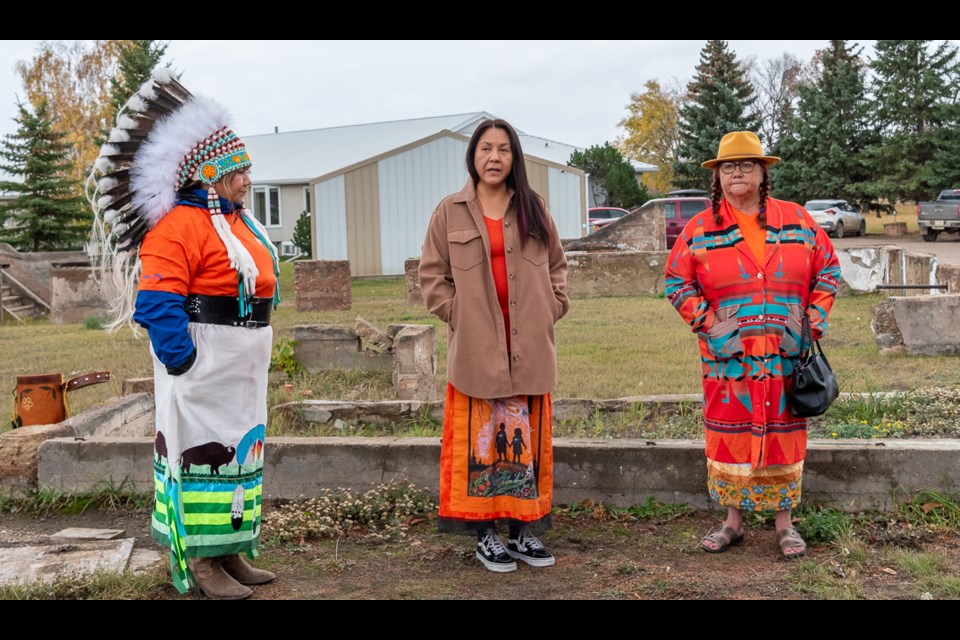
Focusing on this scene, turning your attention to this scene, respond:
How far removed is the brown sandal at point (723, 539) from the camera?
14.6 feet

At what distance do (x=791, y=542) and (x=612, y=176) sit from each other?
35937 mm

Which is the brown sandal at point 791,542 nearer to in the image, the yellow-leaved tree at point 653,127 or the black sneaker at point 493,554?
the black sneaker at point 493,554

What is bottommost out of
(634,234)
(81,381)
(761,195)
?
(81,381)

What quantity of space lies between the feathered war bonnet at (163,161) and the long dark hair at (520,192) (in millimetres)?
1030

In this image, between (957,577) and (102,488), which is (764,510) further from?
(102,488)

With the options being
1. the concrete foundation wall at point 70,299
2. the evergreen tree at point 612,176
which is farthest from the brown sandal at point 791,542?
the evergreen tree at point 612,176

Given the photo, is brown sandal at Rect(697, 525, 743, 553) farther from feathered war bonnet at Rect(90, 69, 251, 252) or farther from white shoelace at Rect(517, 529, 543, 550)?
feathered war bonnet at Rect(90, 69, 251, 252)

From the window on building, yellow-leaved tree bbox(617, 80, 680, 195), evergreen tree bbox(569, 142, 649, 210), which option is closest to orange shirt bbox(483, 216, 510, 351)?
the window on building

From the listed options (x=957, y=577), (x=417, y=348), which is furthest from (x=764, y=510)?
(x=417, y=348)

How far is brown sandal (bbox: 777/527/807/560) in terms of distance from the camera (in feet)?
14.1

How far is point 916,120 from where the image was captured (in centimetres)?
3409

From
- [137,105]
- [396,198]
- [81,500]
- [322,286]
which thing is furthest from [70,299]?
[137,105]

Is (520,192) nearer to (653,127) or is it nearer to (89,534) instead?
(89,534)

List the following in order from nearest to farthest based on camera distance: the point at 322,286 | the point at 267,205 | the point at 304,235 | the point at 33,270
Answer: the point at 322,286, the point at 33,270, the point at 304,235, the point at 267,205
